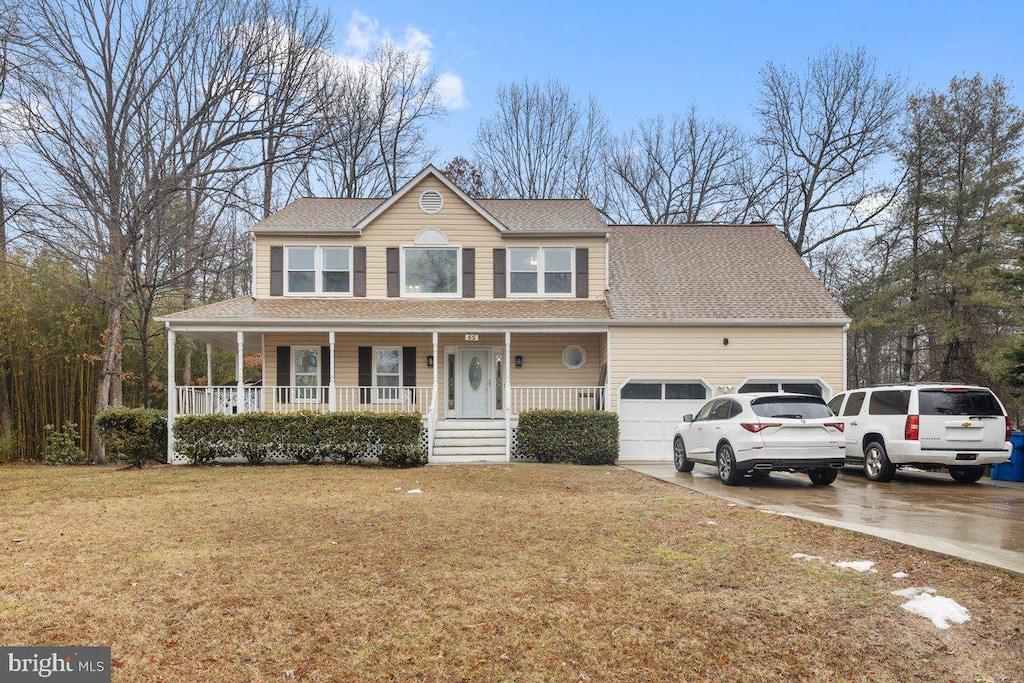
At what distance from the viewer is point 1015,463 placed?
12898mm

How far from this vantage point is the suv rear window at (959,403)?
11.6 meters

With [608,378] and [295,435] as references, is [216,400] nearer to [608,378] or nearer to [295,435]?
[295,435]

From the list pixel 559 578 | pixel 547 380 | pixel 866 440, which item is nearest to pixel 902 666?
pixel 559 578

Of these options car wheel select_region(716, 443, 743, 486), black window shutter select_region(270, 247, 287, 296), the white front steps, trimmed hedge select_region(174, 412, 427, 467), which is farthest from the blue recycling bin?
black window shutter select_region(270, 247, 287, 296)

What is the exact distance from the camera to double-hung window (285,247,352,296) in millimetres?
18359

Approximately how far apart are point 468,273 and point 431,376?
9.49 ft

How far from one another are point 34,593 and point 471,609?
3.37 m

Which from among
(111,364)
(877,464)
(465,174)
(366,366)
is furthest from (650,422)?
(465,174)

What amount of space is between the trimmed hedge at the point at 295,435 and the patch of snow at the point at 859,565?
33.3ft

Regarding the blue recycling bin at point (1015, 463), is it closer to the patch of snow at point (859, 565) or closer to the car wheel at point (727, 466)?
the car wheel at point (727, 466)

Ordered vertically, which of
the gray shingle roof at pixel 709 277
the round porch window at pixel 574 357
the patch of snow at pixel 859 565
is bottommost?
the patch of snow at pixel 859 565

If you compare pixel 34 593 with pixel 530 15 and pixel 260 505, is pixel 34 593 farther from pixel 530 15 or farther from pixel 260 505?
pixel 530 15

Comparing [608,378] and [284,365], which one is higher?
[284,365]

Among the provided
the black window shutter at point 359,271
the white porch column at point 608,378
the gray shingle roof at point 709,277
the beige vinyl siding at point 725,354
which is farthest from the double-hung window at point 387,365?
the gray shingle roof at point 709,277
